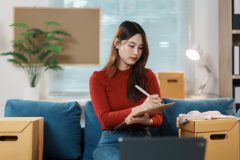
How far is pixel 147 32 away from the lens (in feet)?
11.3

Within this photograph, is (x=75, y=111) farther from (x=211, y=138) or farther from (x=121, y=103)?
(x=211, y=138)

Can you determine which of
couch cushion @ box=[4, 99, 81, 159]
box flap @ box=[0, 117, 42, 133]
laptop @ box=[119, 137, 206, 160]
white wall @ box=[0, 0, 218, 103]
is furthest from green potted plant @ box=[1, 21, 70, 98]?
laptop @ box=[119, 137, 206, 160]

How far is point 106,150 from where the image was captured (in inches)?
75.7

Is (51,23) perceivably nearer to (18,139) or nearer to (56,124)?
(56,124)

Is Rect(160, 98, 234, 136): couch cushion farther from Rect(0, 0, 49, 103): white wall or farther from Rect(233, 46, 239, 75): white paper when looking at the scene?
Rect(0, 0, 49, 103): white wall

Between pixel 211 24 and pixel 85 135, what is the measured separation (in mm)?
1775

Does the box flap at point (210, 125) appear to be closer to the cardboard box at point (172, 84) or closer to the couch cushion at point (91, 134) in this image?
the couch cushion at point (91, 134)

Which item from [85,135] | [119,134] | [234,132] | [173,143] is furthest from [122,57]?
[173,143]

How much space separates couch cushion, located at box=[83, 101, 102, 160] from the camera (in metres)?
2.29

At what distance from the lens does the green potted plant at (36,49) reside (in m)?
3.10

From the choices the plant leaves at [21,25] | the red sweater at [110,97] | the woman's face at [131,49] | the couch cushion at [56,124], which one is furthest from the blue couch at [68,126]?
the plant leaves at [21,25]

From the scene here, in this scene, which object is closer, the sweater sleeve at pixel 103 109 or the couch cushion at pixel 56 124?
the sweater sleeve at pixel 103 109

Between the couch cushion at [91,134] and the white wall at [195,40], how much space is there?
3.78 feet

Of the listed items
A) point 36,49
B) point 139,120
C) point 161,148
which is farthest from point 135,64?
point 36,49
